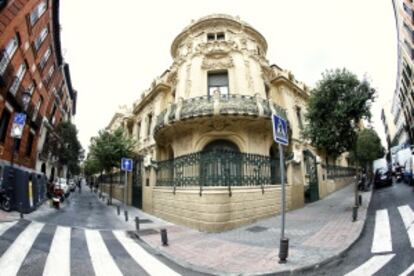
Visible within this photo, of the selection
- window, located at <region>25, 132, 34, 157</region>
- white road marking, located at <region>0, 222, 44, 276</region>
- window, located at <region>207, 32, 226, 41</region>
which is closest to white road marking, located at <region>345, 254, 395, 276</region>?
white road marking, located at <region>0, 222, 44, 276</region>

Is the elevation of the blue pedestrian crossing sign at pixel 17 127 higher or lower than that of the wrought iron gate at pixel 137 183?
higher

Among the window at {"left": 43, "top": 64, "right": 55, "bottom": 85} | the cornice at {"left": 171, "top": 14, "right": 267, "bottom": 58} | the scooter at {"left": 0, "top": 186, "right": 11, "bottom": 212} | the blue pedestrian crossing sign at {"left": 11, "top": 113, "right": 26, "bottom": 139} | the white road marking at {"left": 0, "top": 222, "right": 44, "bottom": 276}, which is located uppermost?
the cornice at {"left": 171, "top": 14, "right": 267, "bottom": 58}

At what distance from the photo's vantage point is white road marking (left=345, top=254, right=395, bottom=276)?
13.2ft

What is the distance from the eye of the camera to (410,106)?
27.7 metres

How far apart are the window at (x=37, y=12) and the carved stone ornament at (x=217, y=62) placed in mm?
11372

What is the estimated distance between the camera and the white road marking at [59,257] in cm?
442

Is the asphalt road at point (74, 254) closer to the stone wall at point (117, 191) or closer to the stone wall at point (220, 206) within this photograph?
the stone wall at point (220, 206)

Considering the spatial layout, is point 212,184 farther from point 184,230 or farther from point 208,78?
point 208,78

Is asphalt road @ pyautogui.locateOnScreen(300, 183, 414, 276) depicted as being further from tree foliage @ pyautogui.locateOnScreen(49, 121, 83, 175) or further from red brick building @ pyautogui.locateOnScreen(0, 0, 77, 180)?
tree foliage @ pyautogui.locateOnScreen(49, 121, 83, 175)

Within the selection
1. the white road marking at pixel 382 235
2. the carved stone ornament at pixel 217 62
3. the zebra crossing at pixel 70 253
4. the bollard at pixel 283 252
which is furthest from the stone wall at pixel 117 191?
the white road marking at pixel 382 235

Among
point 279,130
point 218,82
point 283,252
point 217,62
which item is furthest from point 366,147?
point 283,252

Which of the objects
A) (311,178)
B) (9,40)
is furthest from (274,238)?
(9,40)

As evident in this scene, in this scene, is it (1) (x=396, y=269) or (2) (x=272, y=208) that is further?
(2) (x=272, y=208)

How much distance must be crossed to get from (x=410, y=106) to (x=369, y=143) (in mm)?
5998
